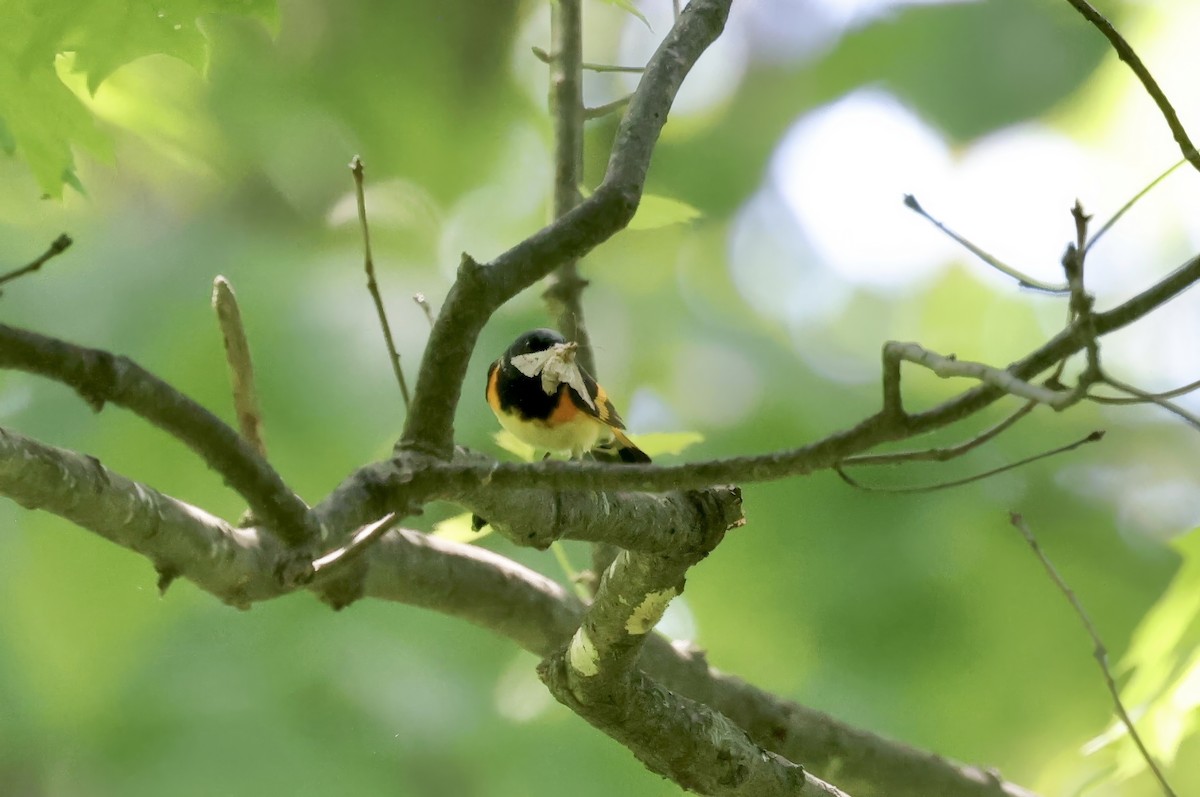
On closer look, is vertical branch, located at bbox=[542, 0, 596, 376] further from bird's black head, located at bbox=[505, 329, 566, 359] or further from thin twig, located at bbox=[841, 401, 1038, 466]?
thin twig, located at bbox=[841, 401, 1038, 466]

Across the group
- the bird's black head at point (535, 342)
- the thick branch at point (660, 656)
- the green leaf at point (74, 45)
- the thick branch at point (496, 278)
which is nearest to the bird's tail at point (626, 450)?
the bird's black head at point (535, 342)

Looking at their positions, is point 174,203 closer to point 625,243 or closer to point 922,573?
point 625,243

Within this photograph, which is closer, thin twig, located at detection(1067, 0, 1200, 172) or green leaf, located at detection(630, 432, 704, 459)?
thin twig, located at detection(1067, 0, 1200, 172)

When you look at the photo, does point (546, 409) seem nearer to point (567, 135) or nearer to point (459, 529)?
point (459, 529)

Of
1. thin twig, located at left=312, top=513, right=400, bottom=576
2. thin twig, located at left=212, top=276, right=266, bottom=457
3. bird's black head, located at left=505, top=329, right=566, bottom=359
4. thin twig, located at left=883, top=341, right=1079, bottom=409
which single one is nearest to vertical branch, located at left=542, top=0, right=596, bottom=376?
bird's black head, located at left=505, top=329, right=566, bottom=359

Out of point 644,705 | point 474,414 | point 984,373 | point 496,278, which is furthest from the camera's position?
point 474,414

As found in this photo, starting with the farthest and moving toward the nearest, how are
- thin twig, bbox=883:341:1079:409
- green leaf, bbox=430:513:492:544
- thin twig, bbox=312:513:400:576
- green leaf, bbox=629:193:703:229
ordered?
green leaf, bbox=430:513:492:544, green leaf, bbox=629:193:703:229, thin twig, bbox=312:513:400:576, thin twig, bbox=883:341:1079:409

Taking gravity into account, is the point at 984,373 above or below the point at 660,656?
below

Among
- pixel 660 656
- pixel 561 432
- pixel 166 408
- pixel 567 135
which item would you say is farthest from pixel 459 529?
pixel 166 408
